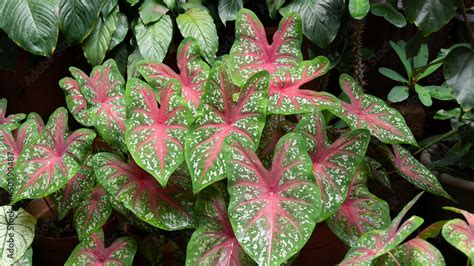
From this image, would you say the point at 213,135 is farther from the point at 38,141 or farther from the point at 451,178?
the point at 451,178

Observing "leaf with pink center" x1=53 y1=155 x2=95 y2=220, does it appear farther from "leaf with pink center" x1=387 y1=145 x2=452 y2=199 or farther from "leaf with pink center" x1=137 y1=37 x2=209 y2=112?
"leaf with pink center" x1=387 y1=145 x2=452 y2=199

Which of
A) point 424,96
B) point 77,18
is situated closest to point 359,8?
point 424,96

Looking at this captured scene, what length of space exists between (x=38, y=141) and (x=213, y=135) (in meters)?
0.52

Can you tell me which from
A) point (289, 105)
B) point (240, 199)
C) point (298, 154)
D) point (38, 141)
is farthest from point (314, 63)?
point (38, 141)

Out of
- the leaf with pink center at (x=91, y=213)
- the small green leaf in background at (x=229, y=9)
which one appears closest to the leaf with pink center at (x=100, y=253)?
the leaf with pink center at (x=91, y=213)

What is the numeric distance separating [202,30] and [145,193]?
30.8 inches

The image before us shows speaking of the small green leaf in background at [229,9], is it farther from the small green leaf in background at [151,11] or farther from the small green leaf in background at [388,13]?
the small green leaf in background at [388,13]

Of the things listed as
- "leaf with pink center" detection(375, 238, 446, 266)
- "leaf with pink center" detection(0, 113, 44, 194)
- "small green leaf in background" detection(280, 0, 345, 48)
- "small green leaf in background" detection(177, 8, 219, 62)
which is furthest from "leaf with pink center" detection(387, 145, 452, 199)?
"leaf with pink center" detection(0, 113, 44, 194)

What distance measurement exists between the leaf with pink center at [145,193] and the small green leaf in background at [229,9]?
0.79m

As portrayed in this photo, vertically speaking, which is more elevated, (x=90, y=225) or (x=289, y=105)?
(x=289, y=105)

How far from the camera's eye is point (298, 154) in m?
1.27

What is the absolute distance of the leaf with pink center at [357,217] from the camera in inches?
54.2

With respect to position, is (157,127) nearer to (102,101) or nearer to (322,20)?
(102,101)

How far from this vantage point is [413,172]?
156 centimetres
